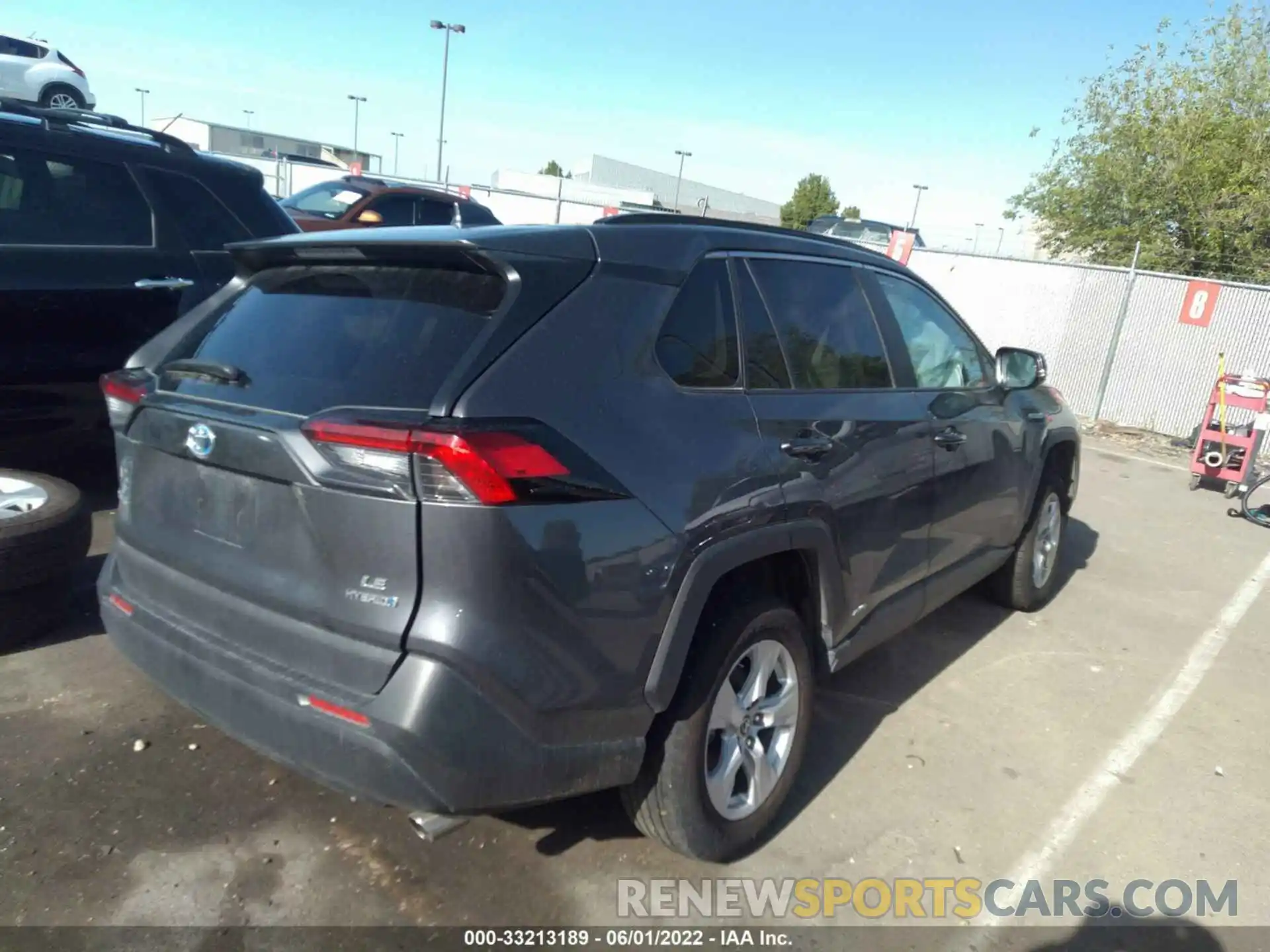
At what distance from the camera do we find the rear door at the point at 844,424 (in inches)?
119

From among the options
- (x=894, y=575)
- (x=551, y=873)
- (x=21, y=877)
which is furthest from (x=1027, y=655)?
(x=21, y=877)

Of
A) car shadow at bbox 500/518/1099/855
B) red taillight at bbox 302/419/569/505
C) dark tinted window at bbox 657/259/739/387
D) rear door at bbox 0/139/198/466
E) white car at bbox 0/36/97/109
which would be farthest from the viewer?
white car at bbox 0/36/97/109

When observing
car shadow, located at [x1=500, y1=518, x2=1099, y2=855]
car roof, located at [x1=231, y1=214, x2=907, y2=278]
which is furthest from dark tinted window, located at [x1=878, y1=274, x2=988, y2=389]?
car shadow, located at [x1=500, y1=518, x2=1099, y2=855]

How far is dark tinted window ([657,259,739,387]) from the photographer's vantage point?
2695mm

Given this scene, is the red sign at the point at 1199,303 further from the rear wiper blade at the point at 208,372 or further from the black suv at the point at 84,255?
the rear wiper blade at the point at 208,372

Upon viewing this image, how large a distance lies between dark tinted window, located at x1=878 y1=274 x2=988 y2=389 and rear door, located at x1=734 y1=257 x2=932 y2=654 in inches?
10.4

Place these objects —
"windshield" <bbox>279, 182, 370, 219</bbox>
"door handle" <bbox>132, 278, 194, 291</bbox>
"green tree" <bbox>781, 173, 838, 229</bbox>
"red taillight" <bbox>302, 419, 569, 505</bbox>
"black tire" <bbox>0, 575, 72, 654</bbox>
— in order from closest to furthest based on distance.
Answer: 1. "red taillight" <bbox>302, 419, 569, 505</bbox>
2. "black tire" <bbox>0, 575, 72, 654</bbox>
3. "door handle" <bbox>132, 278, 194, 291</bbox>
4. "windshield" <bbox>279, 182, 370, 219</bbox>
5. "green tree" <bbox>781, 173, 838, 229</bbox>

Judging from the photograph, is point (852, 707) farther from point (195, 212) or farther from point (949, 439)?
point (195, 212)

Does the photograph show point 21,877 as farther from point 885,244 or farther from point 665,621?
point 885,244

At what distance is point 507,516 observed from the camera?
7.03 feet

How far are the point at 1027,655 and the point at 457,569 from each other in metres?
3.73

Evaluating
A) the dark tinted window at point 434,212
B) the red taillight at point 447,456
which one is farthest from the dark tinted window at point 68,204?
the dark tinted window at point 434,212

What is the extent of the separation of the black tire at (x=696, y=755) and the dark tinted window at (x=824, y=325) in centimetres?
83

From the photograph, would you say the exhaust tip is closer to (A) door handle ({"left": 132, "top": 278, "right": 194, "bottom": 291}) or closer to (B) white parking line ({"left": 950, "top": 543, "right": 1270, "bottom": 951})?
(B) white parking line ({"left": 950, "top": 543, "right": 1270, "bottom": 951})
